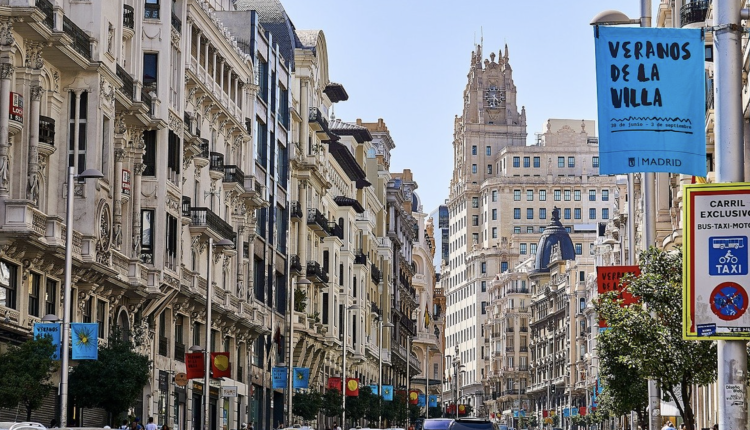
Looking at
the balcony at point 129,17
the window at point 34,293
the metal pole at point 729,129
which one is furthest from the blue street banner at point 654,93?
the balcony at point 129,17

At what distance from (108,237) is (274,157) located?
2967 centimetres

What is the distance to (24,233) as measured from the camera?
35875mm

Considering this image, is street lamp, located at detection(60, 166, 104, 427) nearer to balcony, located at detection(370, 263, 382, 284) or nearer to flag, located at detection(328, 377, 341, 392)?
flag, located at detection(328, 377, 341, 392)

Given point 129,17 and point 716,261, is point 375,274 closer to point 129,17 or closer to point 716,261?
point 129,17

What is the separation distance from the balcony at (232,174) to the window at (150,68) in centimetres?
1156

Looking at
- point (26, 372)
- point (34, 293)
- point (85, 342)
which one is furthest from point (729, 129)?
point (34, 293)

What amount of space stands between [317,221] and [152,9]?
1337 inches

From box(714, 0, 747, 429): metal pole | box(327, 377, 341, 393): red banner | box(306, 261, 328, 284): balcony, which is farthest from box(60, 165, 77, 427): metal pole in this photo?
box(306, 261, 328, 284): balcony

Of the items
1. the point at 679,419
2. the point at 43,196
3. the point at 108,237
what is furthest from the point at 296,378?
the point at 43,196

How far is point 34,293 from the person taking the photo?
38969mm

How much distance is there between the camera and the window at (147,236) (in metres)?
48.2

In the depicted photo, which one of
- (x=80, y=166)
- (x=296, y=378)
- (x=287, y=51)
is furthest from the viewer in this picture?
(x=287, y=51)

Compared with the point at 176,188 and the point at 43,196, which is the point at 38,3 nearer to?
the point at 43,196

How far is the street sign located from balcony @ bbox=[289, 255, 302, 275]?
6200 centimetres
